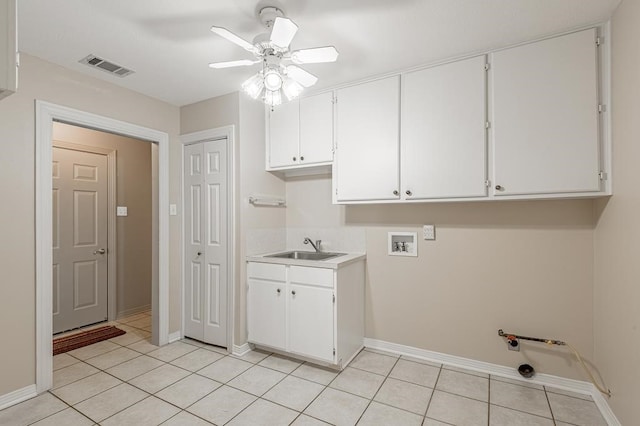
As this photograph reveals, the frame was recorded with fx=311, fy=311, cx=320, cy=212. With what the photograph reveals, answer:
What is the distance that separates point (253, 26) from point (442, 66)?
4.76ft

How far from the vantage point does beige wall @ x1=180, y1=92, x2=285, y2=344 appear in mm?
2947

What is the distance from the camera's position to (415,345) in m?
2.82

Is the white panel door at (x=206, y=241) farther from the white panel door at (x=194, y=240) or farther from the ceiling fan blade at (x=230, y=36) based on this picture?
the ceiling fan blade at (x=230, y=36)

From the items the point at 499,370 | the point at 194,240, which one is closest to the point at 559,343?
the point at 499,370

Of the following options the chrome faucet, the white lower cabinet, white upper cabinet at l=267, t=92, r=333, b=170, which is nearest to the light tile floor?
the white lower cabinet

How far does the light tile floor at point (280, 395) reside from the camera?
1979 millimetres

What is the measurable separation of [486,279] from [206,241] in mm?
2610

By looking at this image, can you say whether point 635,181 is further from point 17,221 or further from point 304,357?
point 17,221

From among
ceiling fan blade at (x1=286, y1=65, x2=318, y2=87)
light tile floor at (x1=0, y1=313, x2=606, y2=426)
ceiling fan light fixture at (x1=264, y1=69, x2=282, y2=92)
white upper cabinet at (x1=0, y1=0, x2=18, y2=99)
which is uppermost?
ceiling fan blade at (x1=286, y1=65, x2=318, y2=87)

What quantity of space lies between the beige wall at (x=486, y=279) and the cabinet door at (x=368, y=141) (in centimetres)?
39

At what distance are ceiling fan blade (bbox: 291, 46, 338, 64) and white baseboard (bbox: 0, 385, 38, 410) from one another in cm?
292

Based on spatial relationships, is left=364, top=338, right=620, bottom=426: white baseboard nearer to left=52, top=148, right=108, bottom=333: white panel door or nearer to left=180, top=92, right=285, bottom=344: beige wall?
left=180, top=92, right=285, bottom=344: beige wall

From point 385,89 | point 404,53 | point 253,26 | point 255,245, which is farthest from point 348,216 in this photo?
point 253,26

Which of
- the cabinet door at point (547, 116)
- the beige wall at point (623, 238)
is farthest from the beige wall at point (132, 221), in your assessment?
the beige wall at point (623, 238)
